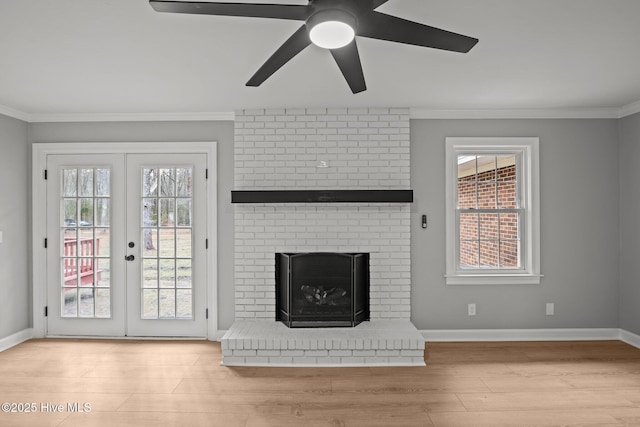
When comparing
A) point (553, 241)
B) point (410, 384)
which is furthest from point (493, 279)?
point (410, 384)

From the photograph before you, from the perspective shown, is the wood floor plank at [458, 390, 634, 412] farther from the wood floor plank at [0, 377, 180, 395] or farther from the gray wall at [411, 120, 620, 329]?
the wood floor plank at [0, 377, 180, 395]

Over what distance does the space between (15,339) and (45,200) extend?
1459 millimetres

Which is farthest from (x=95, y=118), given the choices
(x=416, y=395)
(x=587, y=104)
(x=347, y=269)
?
(x=587, y=104)

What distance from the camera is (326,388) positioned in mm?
3094

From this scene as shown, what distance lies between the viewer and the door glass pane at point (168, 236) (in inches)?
168

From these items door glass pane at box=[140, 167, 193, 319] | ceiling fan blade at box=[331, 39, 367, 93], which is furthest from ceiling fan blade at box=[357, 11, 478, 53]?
door glass pane at box=[140, 167, 193, 319]

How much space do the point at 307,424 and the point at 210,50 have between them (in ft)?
8.22

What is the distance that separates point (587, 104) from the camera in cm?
397

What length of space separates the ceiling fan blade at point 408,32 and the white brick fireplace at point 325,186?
7.80ft

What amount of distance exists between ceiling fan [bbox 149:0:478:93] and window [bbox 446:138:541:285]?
105 inches

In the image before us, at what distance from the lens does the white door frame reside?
4234mm

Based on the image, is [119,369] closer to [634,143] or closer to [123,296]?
[123,296]

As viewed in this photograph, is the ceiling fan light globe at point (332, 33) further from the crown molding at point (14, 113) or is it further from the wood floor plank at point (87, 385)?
the crown molding at point (14, 113)

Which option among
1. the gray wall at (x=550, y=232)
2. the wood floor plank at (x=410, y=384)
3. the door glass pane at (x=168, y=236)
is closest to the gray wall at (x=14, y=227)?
the gray wall at (x=550, y=232)
